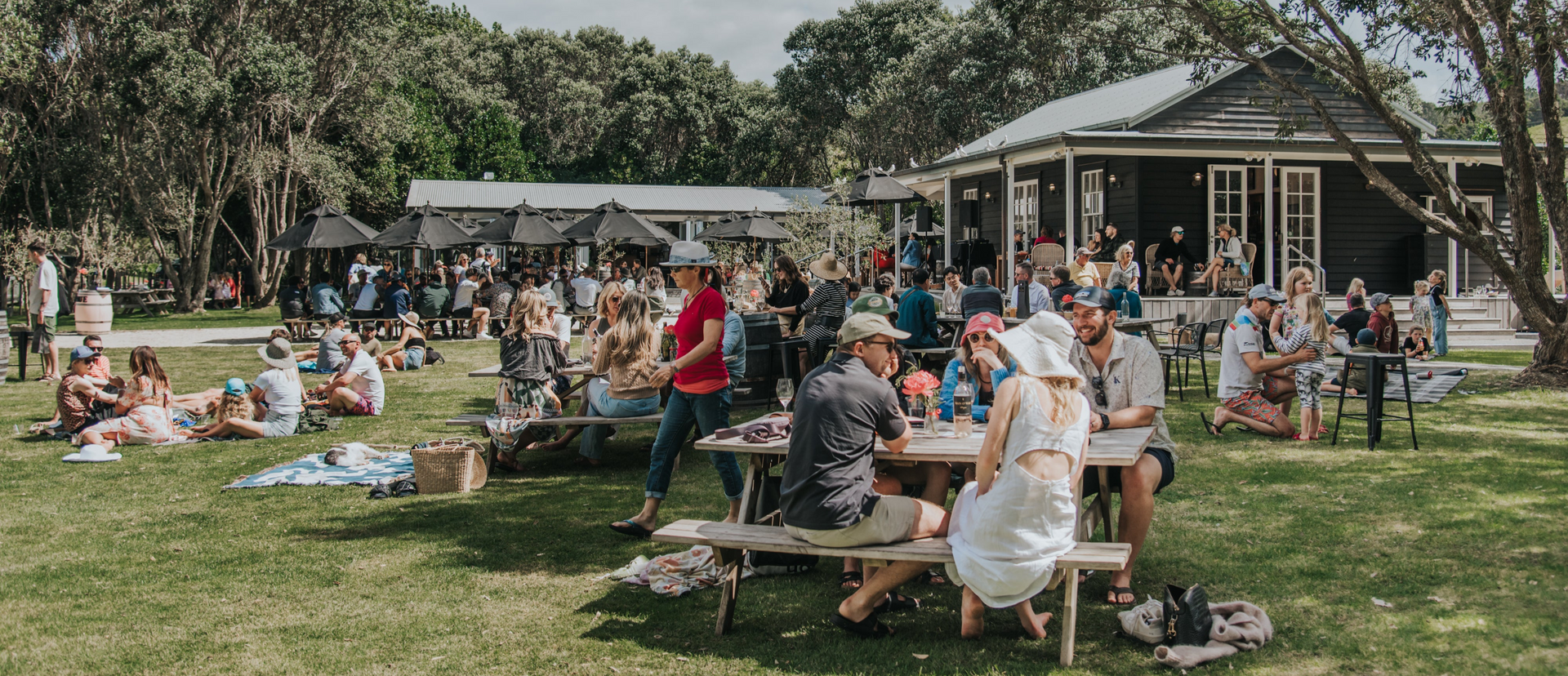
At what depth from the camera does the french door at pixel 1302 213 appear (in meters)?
18.4

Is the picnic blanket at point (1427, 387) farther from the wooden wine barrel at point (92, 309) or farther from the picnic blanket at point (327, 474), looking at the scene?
the wooden wine barrel at point (92, 309)

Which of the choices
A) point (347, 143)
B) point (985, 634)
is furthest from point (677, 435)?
point (347, 143)

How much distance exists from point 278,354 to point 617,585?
5.83m

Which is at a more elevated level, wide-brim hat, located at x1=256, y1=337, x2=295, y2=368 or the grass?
wide-brim hat, located at x1=256, y1=337, x2=295, y2=368

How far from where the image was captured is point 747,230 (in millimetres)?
23156

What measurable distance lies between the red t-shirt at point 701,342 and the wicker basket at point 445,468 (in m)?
2.12

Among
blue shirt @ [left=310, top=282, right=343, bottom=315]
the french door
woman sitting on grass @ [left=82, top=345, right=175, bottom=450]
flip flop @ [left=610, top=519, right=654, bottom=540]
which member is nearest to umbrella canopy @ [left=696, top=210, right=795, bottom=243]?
blue shirt @ [left=310, top=282, right=343, bottom=315]

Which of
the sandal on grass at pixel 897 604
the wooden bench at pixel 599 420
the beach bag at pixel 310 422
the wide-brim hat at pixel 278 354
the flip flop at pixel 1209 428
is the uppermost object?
the wide-brim hat at pixel 278 354

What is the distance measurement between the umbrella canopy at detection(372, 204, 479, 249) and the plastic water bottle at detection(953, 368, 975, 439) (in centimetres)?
1643

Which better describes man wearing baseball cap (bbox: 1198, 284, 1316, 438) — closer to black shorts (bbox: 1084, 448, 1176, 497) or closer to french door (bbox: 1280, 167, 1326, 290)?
black shorts (bbox: 1084, 448, 1176, 497)

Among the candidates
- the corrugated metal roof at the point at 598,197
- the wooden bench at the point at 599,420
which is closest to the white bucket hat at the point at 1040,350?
the wooden bench at the point at 599,420

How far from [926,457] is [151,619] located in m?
3.46

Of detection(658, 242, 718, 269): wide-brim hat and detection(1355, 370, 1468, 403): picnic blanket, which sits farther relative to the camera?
detection(1355, 370, 1468, 403): picnic blanket

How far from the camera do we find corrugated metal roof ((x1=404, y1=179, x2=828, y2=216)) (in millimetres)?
35750
